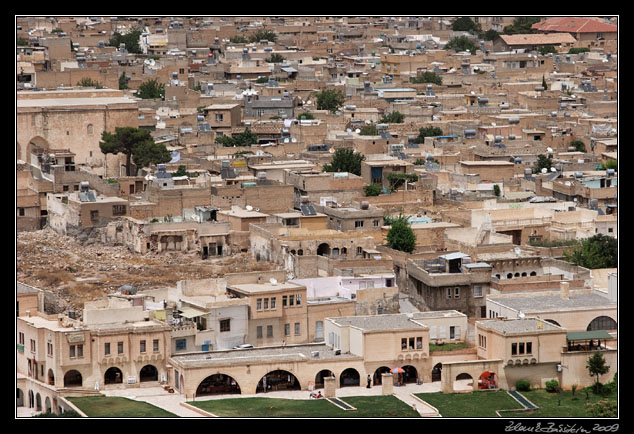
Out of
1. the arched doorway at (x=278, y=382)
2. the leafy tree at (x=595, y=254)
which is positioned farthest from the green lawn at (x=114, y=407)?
the leafy tree at (x=595, y=254)

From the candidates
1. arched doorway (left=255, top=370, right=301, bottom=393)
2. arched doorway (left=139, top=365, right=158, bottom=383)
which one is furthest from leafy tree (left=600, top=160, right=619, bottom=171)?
arched doorway (left=139, top=365, right=158, bottom=383)

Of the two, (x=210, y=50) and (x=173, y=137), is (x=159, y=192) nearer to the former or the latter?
(x=173, y=137)

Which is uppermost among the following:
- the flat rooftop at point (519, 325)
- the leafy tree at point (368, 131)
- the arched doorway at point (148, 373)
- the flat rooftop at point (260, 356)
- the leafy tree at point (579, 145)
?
the leafy tree at point (368, 131)

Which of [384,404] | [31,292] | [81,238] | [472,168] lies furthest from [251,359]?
[472,168]

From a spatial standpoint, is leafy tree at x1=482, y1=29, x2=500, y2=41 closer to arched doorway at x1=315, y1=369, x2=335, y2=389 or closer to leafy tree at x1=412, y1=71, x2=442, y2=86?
leafy tree at x1=412, y1=71, x2=442, y2=86

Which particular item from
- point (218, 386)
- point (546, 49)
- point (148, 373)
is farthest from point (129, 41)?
point (218, 386)

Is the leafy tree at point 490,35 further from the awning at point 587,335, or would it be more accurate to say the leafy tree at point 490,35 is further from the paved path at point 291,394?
the paved path at point 291,394
